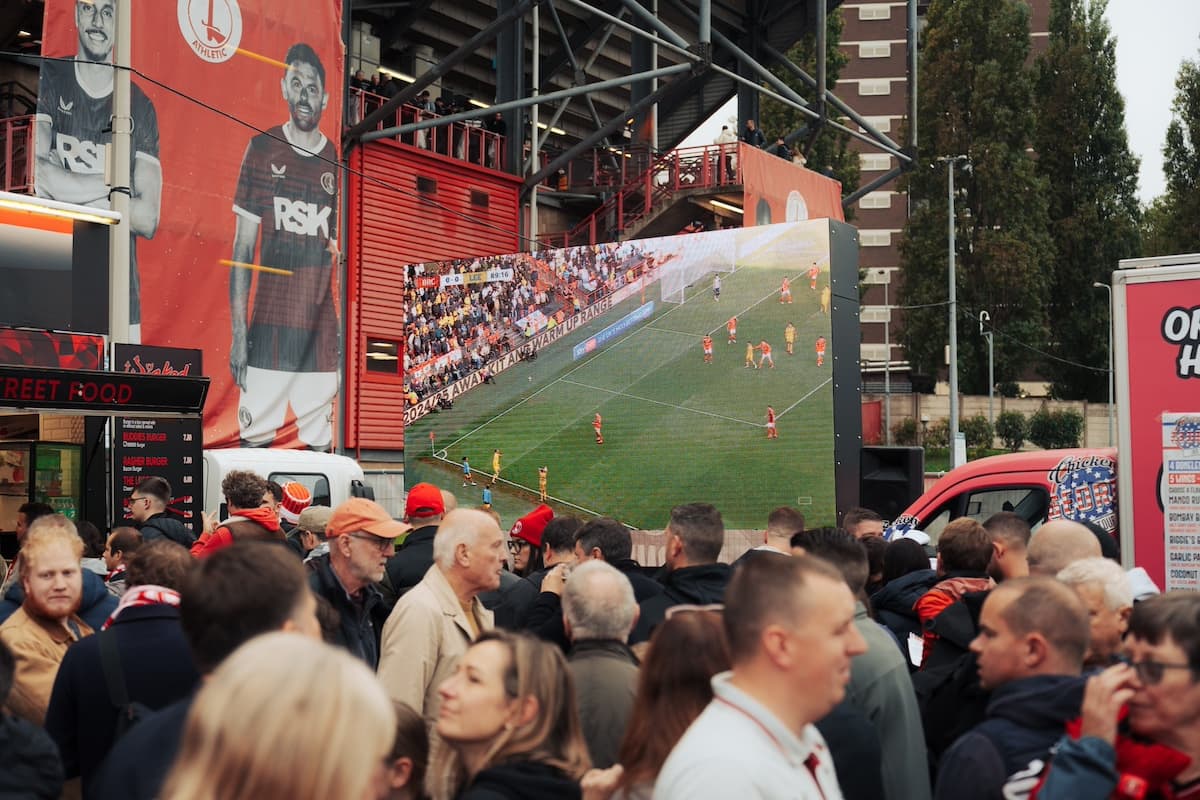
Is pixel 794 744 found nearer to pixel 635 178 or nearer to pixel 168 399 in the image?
pixel 168 399

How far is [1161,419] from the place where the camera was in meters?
9.07

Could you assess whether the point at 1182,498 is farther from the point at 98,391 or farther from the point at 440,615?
the point at 98,391

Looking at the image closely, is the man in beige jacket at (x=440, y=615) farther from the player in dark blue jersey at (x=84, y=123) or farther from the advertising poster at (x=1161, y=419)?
the player in dark blue jersey at (x=84, y=123)

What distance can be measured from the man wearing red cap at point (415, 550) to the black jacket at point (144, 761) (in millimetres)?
3480

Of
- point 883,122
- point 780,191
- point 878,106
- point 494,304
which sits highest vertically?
point 878,106

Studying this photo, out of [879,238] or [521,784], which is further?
[879,238]

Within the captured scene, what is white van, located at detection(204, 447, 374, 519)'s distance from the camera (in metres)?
14.0

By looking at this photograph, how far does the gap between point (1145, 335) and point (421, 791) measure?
24.0 feet

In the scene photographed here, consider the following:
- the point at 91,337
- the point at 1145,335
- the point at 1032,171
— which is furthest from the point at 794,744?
the point at 1032,171

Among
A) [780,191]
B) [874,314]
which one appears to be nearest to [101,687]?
[780,191]

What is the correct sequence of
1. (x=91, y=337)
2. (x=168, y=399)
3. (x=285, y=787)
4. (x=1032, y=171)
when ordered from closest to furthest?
(x=285, y=787) < (x=168, y=399) < (x=91, y=337) < (x=1032, y=171)

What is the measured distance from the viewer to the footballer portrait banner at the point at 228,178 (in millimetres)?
17859

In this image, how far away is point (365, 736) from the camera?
6.02ft

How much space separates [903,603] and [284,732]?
16.4 ft
